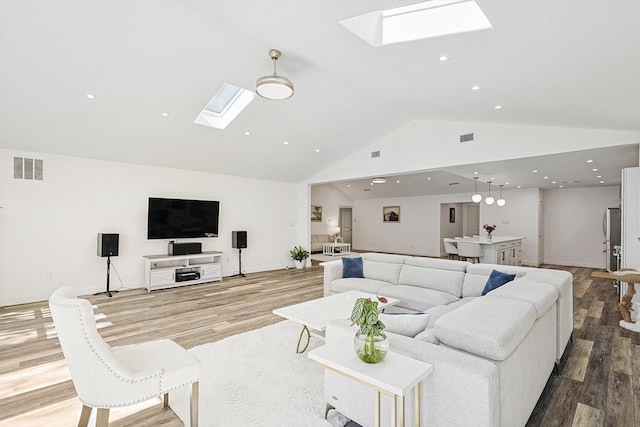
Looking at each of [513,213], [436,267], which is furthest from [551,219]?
[436,267]

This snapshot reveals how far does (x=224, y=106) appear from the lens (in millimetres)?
5273

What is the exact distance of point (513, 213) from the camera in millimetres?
9789

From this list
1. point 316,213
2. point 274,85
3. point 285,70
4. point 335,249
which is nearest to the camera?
point 274,85

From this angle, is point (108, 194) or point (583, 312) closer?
point (583, 312)

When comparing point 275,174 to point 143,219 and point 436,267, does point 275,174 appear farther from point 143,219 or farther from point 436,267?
point 436,267

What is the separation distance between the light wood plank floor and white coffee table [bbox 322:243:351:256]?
533 cm

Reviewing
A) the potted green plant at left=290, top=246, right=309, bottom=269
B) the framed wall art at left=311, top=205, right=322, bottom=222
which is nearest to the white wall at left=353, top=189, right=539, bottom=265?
the framed wall art at left=311, top=205, right=322, bottom=222

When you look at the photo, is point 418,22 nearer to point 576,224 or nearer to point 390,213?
point 576,224

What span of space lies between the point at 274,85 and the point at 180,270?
15.8 ft

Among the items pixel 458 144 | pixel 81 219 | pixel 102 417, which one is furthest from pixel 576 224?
pixel 81 219

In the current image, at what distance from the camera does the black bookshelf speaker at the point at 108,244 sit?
216 inches

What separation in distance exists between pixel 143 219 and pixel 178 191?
3.03ft

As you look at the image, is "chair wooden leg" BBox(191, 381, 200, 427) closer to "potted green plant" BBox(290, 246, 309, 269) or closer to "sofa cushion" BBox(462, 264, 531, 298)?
"sofa cushion" BBox(462, 264, 531, 298)

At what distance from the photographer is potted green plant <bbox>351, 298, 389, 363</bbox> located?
5.25ft
